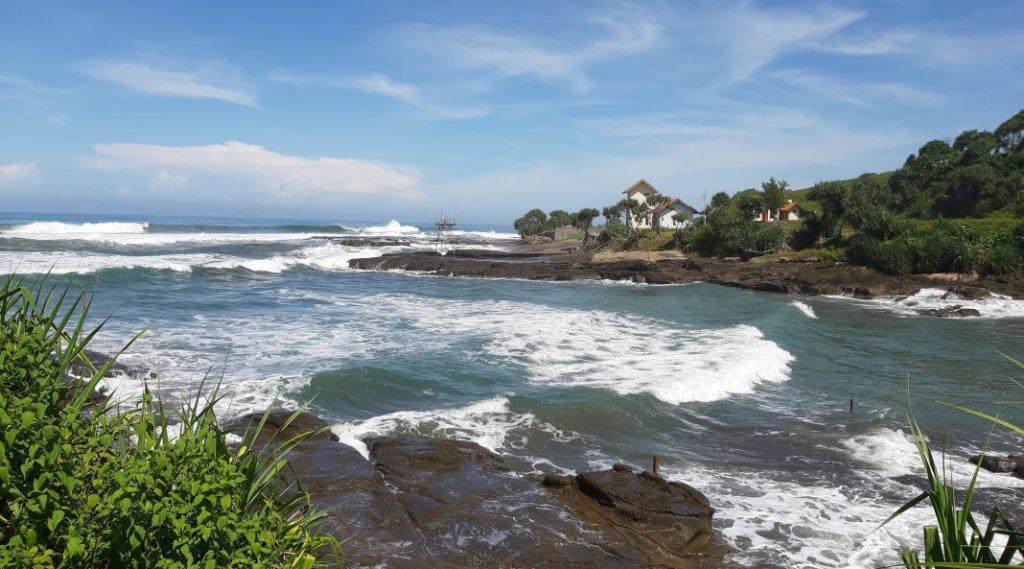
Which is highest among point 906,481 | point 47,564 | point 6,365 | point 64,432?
point 6,365

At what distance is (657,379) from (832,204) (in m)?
35.8

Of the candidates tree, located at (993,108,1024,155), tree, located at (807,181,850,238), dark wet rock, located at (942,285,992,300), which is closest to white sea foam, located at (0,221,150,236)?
tree, located at (807,181,850,238)

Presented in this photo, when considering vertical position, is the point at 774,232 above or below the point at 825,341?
above

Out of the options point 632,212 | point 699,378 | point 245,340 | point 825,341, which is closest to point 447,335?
point 245,340

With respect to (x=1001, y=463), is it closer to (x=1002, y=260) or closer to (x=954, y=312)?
(x=954, y=312)

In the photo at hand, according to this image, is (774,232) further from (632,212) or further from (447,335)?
(447,335)

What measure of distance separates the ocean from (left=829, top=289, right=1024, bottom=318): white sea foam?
0.25m

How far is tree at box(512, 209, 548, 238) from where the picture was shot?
289ft

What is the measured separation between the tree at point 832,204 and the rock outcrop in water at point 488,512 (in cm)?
4158

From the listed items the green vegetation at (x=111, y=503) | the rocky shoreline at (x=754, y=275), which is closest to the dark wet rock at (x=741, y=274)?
the rocky shoreline at (x=754, y=275)

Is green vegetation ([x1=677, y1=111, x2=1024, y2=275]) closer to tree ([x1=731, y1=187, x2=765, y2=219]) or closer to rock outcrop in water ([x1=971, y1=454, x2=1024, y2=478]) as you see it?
tree ([x1=731, y1=187, x2=765, y2=219])

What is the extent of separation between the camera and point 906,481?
9.59 meters

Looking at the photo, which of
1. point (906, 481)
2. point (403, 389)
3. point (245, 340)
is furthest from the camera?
point (245, 340)

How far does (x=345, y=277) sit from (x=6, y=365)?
1395 inches
